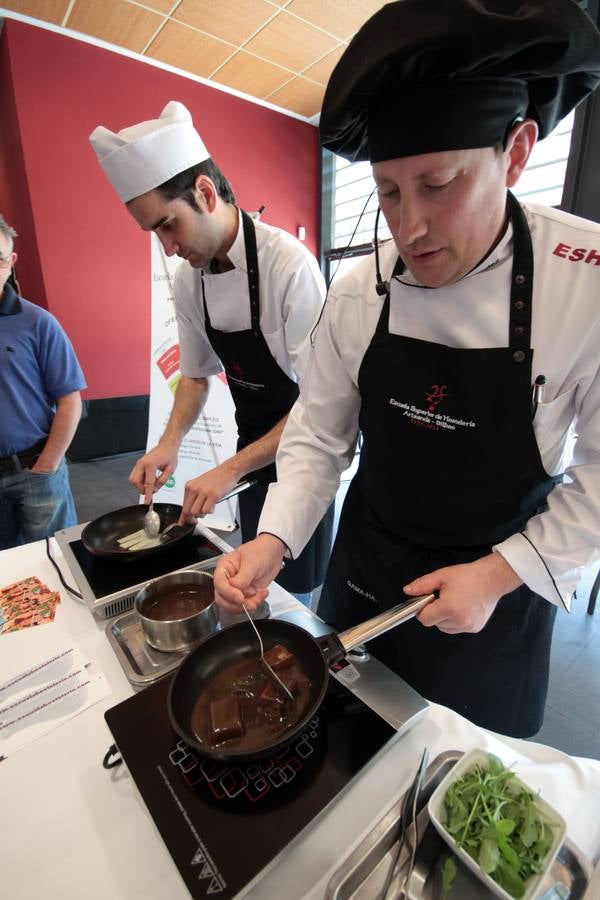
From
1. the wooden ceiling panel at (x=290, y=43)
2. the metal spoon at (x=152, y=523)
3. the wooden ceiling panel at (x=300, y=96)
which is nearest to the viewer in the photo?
the metal spoon at (x=152, y=523)

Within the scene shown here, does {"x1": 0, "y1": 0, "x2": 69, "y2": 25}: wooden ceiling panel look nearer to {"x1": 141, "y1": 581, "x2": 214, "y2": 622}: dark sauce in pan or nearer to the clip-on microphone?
the clip-on microphone

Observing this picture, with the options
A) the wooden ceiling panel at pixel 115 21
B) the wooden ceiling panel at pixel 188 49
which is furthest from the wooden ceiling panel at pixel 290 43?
the wooden ceiling panel at pixel 115 21

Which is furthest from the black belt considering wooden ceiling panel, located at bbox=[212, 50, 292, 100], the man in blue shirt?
wooden ceiling panel, located at bbox=[212, 50, 292, 100]

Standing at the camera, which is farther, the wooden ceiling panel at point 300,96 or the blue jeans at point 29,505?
the wooden ceiling panel at point 300,96

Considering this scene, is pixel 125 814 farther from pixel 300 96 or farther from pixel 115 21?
pixel 300 96

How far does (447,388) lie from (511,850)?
632 mm

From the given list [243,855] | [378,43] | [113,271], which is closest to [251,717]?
[243,855]

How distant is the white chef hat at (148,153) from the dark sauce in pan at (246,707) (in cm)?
127

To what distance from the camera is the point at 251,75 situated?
396 cm

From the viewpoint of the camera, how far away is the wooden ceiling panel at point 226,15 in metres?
2.98

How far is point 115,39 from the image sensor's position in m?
3.46

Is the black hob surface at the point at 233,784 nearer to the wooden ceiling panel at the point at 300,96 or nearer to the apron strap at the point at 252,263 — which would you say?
the apron strap at the point at 252,263

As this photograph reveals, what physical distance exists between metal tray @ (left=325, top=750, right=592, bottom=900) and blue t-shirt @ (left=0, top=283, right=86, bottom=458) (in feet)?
6.18

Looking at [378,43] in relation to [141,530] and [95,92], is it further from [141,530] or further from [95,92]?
[95,92]
